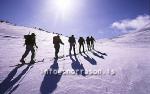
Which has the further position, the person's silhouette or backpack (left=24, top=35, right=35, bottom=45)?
backpack (left=24, top=35, right=35, bottom=45)

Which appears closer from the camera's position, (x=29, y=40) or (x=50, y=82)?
(x=50, y=82)

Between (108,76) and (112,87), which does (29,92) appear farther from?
(108,76)

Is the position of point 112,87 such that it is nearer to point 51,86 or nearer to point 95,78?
point 95,78

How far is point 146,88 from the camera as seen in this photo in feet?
22.1

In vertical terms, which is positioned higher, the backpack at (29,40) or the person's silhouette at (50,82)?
→ the backpack at (29,40)

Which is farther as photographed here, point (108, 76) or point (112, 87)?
point (108, 76)

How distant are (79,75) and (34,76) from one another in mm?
1905

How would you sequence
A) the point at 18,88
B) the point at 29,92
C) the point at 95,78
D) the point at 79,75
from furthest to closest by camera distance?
the point at 79,75
the point at 95,78
the point at 18,88
the point at 29,92

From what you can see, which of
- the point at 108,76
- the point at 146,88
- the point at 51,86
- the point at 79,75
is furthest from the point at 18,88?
the point at 146,88

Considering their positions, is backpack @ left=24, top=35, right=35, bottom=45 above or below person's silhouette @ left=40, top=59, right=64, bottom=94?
above

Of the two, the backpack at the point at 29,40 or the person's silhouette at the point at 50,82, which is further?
the backpack at the point at 29,40

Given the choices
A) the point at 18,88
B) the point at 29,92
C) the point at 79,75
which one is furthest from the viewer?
the point at 79,75

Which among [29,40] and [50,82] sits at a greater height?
[29,40]

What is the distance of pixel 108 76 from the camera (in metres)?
8.54
